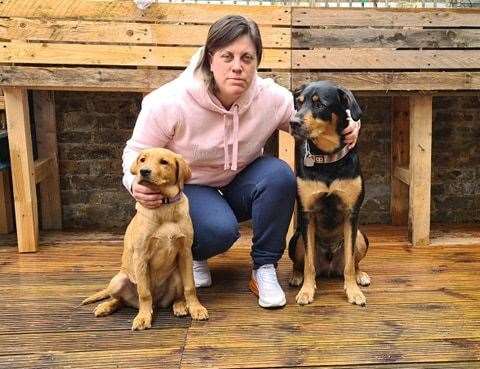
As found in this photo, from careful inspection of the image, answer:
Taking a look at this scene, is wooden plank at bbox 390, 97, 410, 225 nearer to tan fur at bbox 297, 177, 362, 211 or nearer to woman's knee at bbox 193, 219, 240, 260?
tan fur at bbox 297, 177, 362, 211

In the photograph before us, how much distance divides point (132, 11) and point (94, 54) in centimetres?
37

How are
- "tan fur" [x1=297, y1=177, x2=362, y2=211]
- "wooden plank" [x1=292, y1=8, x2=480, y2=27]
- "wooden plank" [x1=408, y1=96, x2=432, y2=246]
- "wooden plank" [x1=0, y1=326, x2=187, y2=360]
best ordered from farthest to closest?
"wooden plank" [x1=408, y1=96, x2=432, y2=246] → "wooden plank" [x1=292, y1=8, x2=480, y2=27] → "tan fur" [x1=297, y1=177, x2=362, y2=211] → "wooden plank" [x1=0, y1=326, x2=187, y2=360]

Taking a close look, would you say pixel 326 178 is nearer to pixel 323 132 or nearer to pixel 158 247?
pixel 323 132

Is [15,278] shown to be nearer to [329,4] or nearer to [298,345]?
[298,345]

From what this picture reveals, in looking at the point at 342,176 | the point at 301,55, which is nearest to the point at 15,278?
the point at 342,176

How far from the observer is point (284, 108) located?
107 inches

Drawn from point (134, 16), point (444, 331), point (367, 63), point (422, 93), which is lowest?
point (444, 331)

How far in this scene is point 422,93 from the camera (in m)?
3.43

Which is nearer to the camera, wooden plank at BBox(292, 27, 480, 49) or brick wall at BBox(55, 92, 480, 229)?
wooden plank at BBox(292, 27, 480, 49)

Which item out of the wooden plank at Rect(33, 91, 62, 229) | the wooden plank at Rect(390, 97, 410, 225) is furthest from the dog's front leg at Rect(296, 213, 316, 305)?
the wooden plank at Rect(33, 91, 62, 229)

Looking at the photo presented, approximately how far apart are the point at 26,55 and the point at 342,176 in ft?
7.05

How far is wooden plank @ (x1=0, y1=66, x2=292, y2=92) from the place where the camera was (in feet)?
10.5

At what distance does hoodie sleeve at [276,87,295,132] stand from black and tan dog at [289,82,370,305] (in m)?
0.14

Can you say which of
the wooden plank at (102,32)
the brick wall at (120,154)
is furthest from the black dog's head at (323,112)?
the brick wall at (120,154)
